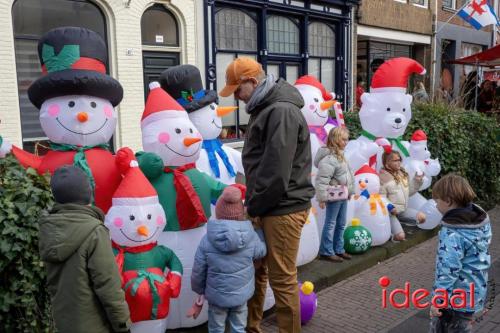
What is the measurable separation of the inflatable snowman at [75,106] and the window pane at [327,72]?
1054cm

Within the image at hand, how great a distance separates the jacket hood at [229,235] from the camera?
324cm

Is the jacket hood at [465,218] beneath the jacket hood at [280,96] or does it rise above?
beneath

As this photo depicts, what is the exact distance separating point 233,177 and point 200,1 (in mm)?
6354

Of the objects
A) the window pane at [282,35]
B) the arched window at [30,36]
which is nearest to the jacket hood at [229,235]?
the arched window at [30,36]

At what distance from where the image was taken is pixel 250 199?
10.7 feet

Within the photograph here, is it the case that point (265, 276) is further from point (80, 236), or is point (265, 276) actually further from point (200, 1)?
point (200, 1)

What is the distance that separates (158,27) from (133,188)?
262 inches

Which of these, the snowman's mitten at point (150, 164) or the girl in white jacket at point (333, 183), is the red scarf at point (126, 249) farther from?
the girl in white jacket at point (333, 183)

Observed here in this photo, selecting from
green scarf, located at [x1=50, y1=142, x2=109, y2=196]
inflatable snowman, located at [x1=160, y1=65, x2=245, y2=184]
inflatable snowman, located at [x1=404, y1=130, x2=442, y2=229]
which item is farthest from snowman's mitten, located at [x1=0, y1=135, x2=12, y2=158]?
inflatable snowman, located at [x1=404, y1=130, x2=442, y2=229]

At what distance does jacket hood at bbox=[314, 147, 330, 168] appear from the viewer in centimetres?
508

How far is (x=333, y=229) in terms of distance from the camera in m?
5.27

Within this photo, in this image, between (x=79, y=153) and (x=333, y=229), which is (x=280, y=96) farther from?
(x=333, y=229)

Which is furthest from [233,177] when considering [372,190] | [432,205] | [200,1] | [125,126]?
[200,1]

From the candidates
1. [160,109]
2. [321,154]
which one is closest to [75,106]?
[160,109]
